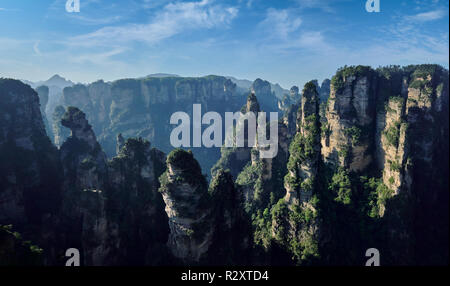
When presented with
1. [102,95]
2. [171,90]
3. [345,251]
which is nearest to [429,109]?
[345,251]

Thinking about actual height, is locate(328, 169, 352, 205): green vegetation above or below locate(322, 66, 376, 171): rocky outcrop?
below

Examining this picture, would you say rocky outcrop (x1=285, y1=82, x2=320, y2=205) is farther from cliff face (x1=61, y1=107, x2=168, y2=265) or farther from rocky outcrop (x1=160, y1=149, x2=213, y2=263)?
cliff face (x1=61, y1=107, x2=168, y2=265)

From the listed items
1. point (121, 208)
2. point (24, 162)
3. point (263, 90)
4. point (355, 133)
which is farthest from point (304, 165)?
point (263, 90)

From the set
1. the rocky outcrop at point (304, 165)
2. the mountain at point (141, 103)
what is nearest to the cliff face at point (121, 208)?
the rocky outcrop at point (304, 165)

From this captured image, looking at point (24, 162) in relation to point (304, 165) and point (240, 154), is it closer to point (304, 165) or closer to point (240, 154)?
point (304, 165)

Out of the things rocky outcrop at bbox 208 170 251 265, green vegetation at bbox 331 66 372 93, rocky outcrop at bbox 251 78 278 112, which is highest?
rocky outcrop at bbox 251 78 278 112

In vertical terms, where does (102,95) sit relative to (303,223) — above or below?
above

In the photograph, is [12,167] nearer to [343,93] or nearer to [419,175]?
[343,93]

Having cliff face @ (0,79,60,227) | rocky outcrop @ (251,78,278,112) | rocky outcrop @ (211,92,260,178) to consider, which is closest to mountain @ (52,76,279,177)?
rocky outcrop @ (251,78,278,112)
